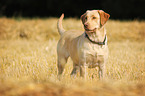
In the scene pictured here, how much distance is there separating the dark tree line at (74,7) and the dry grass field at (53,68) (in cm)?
422

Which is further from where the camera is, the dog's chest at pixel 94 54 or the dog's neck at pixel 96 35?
the dog's neck at pixel 96 35

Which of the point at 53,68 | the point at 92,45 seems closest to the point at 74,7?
the point at 53,68

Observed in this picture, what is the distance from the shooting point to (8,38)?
26.1ft

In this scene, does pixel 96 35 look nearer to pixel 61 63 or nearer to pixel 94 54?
pixel 94 54

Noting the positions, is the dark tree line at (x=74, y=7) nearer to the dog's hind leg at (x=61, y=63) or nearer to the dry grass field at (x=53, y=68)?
the dry grass field at (x=53, y=68)

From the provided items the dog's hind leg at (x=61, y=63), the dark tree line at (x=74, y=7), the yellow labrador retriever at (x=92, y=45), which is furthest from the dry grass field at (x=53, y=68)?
the dark tree line at (x=74, y=7)

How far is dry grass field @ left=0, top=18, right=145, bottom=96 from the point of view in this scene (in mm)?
1565

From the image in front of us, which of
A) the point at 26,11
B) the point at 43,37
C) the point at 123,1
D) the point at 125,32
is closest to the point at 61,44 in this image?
the point at 43,37

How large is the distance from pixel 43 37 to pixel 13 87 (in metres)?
6.85

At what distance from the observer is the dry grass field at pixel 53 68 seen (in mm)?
1565

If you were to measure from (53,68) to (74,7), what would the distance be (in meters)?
15.4

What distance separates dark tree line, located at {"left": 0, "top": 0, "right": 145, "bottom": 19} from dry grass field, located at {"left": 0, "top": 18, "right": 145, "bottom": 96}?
422cm

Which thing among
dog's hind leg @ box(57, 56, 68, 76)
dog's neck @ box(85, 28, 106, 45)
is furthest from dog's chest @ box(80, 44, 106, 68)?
dog's hind leg @ box(57, 56, 68, 76)

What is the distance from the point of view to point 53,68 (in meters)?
3.88
